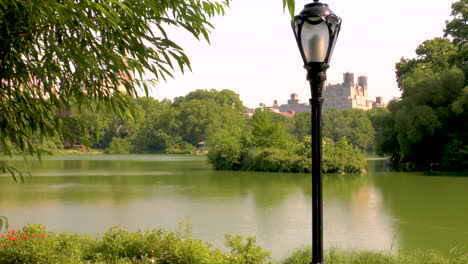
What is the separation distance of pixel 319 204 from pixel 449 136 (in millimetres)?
23102

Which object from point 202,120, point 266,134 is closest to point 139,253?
point 266,134

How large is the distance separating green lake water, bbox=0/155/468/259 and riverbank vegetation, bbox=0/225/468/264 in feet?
1.82

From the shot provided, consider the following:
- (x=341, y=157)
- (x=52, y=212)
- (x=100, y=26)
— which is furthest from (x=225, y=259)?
(x=341, y=157)

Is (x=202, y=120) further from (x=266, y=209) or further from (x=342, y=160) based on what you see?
(x=266, y=209)

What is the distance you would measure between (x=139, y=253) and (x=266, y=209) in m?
6.62

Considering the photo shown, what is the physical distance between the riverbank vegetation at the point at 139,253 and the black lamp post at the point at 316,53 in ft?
7.46

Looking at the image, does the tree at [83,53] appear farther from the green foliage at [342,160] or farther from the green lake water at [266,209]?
the green foliage at [342,160]

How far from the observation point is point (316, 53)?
10.1 feet

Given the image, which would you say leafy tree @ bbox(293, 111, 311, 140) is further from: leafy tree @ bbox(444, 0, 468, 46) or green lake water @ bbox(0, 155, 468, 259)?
green lake water @ bbox(0, 155, 468, 259)

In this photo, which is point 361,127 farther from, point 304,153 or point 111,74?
point 111,74

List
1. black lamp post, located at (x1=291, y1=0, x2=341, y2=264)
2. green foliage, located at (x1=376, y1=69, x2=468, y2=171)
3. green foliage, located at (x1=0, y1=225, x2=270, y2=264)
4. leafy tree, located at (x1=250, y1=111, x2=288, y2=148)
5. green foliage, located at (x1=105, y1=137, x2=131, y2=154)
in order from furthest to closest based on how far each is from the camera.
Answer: green foliage, located at (x1=105, y1=137, x2=131, y2=154) < leafy tree, located at (x1=250, y1=111, x2=288, y2=148) < green foliage, located at (x1=376, y1=69, x2=468, y2=171) < green foliage, located at (x1=0, y1=225, x2=270, y2=264) < black lamp post, located at (x1=291, y1=0, x2=341, y2=264)

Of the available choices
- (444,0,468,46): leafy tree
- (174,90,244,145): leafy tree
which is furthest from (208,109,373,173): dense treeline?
(174,90,244,145): leafy tree

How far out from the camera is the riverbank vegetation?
5.16 m

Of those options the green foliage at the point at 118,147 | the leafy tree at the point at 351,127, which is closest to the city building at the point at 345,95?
the leafy tree at the point at 351,127
